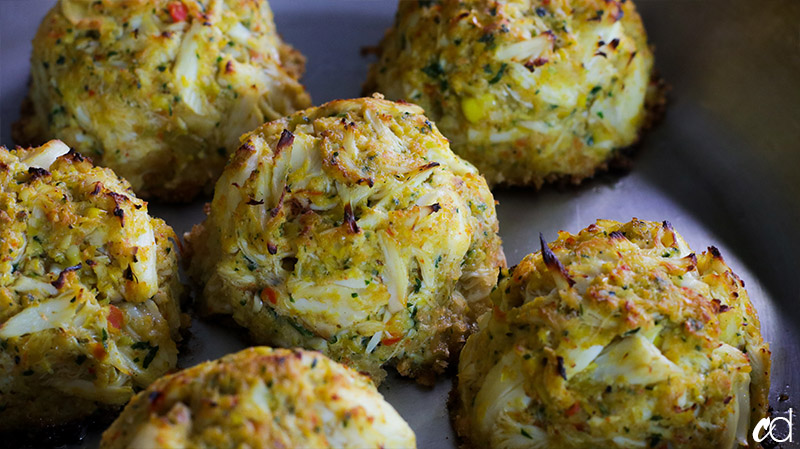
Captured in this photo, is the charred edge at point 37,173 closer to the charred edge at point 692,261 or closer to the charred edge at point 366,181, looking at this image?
the charred edge at point 366,181

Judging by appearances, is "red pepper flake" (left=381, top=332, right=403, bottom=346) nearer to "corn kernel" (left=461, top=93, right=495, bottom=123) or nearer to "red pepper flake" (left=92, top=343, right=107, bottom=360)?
"red pepper flake" (left=92, top=343, right=107, bottom=360)

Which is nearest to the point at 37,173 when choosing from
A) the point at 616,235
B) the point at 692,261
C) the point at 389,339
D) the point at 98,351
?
the point at 98,351

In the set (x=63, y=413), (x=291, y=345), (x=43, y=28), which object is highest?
(x=43, y=28)

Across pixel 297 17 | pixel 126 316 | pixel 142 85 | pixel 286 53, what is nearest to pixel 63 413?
pixel 126 316

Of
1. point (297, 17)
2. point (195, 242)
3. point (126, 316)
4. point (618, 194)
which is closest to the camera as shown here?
point (126, 316)

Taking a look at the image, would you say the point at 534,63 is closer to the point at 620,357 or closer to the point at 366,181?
the point at 366,181

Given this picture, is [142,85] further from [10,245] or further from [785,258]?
[785,258]

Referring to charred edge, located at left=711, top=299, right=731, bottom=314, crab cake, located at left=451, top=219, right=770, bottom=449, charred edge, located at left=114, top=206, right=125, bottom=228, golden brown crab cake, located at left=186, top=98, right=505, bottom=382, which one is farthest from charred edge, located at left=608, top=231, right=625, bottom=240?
charred edge, located at left=114, top=206, right=125, bottom=228
